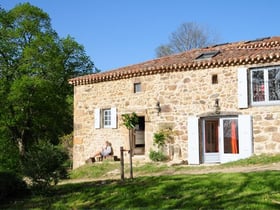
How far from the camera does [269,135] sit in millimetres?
15641

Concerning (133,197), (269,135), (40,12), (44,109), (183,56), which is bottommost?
(133,197)

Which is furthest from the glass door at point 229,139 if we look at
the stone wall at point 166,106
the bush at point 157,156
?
the bush at point 157,156

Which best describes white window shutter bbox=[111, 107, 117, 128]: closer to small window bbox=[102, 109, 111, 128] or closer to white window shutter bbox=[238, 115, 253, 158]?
small window bbox=[102, 109, 111, 128]

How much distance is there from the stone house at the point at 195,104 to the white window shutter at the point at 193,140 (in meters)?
0.04

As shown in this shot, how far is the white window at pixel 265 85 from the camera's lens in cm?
1587

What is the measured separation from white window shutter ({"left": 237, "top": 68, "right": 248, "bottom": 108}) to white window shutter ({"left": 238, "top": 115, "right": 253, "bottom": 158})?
50 cm

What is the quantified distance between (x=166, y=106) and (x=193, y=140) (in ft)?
6.20

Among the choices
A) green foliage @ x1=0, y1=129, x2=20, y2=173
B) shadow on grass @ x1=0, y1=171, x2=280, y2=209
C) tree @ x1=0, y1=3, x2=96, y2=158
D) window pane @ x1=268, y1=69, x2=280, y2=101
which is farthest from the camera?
tree @ x1=0, y1=3, x2=96, y2=158

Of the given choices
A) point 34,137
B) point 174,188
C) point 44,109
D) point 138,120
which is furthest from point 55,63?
point 174,188

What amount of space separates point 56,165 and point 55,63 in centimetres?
1732

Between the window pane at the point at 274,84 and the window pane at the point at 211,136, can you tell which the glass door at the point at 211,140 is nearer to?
the window pane at the point at 211,136

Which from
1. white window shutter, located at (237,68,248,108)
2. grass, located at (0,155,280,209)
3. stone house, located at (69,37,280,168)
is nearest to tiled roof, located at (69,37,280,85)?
stone house, located at (69,37,280,168)

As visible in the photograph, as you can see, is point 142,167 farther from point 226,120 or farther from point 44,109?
point 44,109

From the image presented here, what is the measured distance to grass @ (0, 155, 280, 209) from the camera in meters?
8.70
